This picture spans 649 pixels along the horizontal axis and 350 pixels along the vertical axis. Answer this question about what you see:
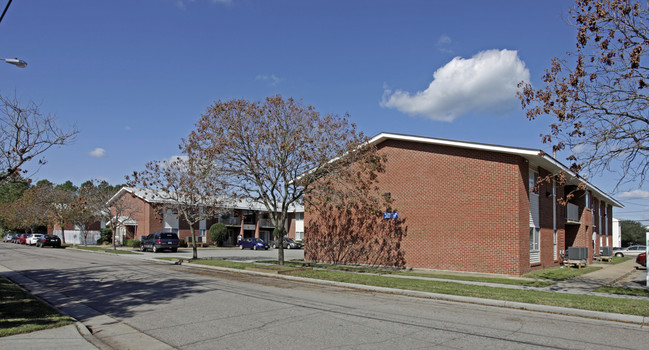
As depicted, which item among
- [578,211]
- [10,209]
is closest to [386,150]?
[578,211]

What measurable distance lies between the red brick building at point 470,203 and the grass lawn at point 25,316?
16.8 metres

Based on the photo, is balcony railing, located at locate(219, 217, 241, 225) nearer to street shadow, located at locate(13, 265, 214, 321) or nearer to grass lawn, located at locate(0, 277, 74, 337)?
street shadow, located at locate(13, 265, 214, 321)

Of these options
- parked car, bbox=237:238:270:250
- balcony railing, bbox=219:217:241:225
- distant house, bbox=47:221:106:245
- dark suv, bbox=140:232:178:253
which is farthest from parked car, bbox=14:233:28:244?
parked car, bbox=237:238:270:250

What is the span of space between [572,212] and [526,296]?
20195 millimetres

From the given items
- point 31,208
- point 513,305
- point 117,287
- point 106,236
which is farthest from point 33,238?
point 513,305

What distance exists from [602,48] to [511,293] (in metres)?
7.74

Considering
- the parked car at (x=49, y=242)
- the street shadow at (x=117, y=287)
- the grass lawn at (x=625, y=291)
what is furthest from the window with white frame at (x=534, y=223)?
the parked car at (x=49, y=242)

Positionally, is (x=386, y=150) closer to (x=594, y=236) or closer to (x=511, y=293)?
(x=511, y=293)

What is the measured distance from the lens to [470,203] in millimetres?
20734

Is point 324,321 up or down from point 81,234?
up

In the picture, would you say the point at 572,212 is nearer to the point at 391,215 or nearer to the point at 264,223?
the point at 391,215

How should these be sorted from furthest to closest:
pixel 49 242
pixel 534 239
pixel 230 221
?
pixel 230 221 → pixel 49 242 → pixel 534 239

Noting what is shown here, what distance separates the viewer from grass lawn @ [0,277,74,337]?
7.92 metres

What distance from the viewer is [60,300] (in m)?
12.1
